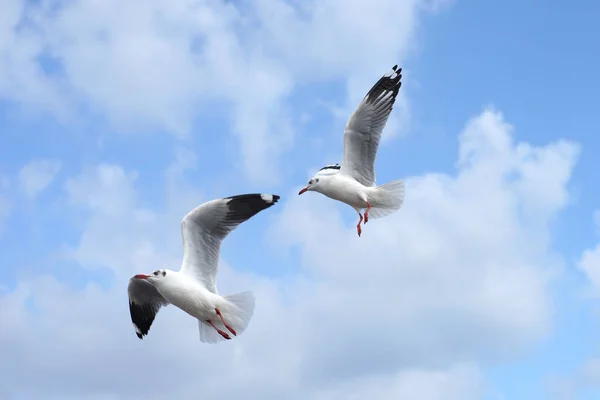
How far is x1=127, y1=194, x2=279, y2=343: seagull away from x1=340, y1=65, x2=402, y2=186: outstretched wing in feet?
8.69

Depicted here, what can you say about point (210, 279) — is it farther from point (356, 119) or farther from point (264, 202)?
point (356, 119)

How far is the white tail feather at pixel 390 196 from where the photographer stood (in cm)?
1543

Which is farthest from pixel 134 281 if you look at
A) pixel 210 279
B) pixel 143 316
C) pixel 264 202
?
pixel 264 202

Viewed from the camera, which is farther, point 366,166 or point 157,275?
point 366,166

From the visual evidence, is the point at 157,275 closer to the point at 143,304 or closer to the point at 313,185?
the point at 143,304

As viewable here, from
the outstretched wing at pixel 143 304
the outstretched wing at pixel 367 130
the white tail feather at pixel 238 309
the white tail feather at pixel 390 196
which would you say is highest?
the outstretched wing at pixel 367 130

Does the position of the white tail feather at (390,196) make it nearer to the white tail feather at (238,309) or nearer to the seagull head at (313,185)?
the seagull head at (313,185)

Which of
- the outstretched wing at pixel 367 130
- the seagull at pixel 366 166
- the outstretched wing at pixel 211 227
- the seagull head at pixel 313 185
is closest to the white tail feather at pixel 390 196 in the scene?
the seagull at pixel 366 166

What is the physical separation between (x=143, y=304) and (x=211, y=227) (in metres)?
2.75

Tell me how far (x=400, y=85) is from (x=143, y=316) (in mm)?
6382

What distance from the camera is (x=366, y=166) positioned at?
1550 cm

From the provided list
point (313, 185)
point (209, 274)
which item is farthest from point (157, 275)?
point (313, 185)

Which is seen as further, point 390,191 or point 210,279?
point 390,191

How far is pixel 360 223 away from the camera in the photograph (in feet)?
50.6
